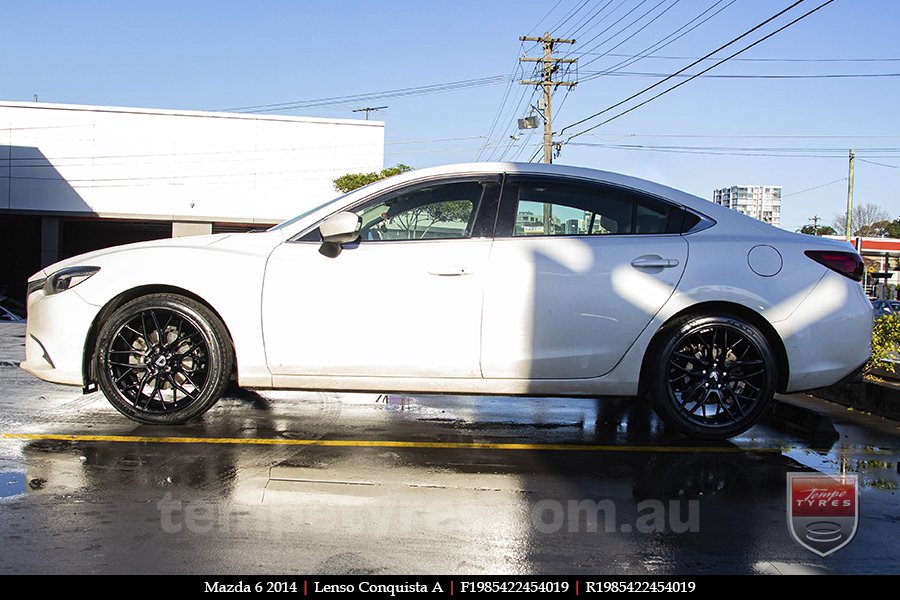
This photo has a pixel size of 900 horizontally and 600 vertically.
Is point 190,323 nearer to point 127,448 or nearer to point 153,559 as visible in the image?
point 127,448

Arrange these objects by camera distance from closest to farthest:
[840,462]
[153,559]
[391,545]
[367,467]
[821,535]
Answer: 1. [153,559]
2. [391,545]
3. [821,535]
4. [367,467]
5. [840,462]

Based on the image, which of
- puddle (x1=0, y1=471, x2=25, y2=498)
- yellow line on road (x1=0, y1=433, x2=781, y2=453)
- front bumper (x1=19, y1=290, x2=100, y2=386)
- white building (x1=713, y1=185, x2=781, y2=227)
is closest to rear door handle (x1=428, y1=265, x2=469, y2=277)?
yellow line on road (x1=0, y1=433, x2=781, y2=453)

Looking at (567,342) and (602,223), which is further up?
(602,223)

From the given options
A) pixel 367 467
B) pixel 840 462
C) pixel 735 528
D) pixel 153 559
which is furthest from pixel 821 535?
pixel 153 559

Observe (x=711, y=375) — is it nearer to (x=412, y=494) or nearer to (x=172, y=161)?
(x=412, y=494)

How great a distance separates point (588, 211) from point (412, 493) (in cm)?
205

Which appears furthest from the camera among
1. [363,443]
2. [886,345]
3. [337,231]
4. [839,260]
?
[886,345]

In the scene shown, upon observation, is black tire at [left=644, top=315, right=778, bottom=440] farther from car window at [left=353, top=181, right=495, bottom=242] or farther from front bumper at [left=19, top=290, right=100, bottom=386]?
front bumper at [left=19, top=290, right=100, bottom=386]

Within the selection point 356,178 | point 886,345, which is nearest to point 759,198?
point 356,178

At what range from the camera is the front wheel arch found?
4637 millimetres

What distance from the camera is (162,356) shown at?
15.2 ft

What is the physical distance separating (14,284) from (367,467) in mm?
47752

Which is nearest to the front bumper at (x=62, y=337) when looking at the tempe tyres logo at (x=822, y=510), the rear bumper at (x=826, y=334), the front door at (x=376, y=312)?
the front door at (x=376, y=312)
